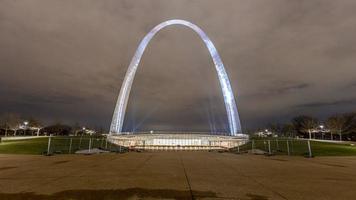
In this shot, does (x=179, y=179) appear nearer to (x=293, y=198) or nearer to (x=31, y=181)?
(x=293, y=198)

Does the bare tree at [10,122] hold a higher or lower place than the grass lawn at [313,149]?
higher

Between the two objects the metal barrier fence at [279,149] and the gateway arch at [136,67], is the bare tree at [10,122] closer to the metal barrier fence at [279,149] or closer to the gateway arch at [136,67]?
the gateway arch at [136,67]

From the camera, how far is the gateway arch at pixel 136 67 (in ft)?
207

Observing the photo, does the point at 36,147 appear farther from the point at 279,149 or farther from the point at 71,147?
the point at 279,149

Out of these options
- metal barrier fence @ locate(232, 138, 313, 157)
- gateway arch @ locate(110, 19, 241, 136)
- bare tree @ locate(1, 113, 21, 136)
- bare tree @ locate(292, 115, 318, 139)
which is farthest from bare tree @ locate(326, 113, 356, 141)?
bare tree @ locate(1, 113, 21, 136)

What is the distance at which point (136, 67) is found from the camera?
68.4 meters

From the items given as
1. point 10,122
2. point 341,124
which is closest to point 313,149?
point 341,124

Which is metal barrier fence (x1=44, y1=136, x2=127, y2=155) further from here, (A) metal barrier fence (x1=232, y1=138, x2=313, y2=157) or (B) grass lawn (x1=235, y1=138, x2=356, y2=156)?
(B) grass lawn (x1=235, y1=138, x2=356, y2=156)

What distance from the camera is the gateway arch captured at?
63.1 m

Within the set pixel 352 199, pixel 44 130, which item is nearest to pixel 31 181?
Result: pixel 352 199

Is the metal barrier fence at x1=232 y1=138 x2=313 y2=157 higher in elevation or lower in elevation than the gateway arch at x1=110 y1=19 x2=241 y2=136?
lower

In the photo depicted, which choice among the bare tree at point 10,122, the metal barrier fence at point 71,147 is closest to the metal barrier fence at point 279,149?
the metal barrier fence at point 71,147

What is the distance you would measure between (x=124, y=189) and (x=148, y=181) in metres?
1.26

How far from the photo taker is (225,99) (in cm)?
6556
